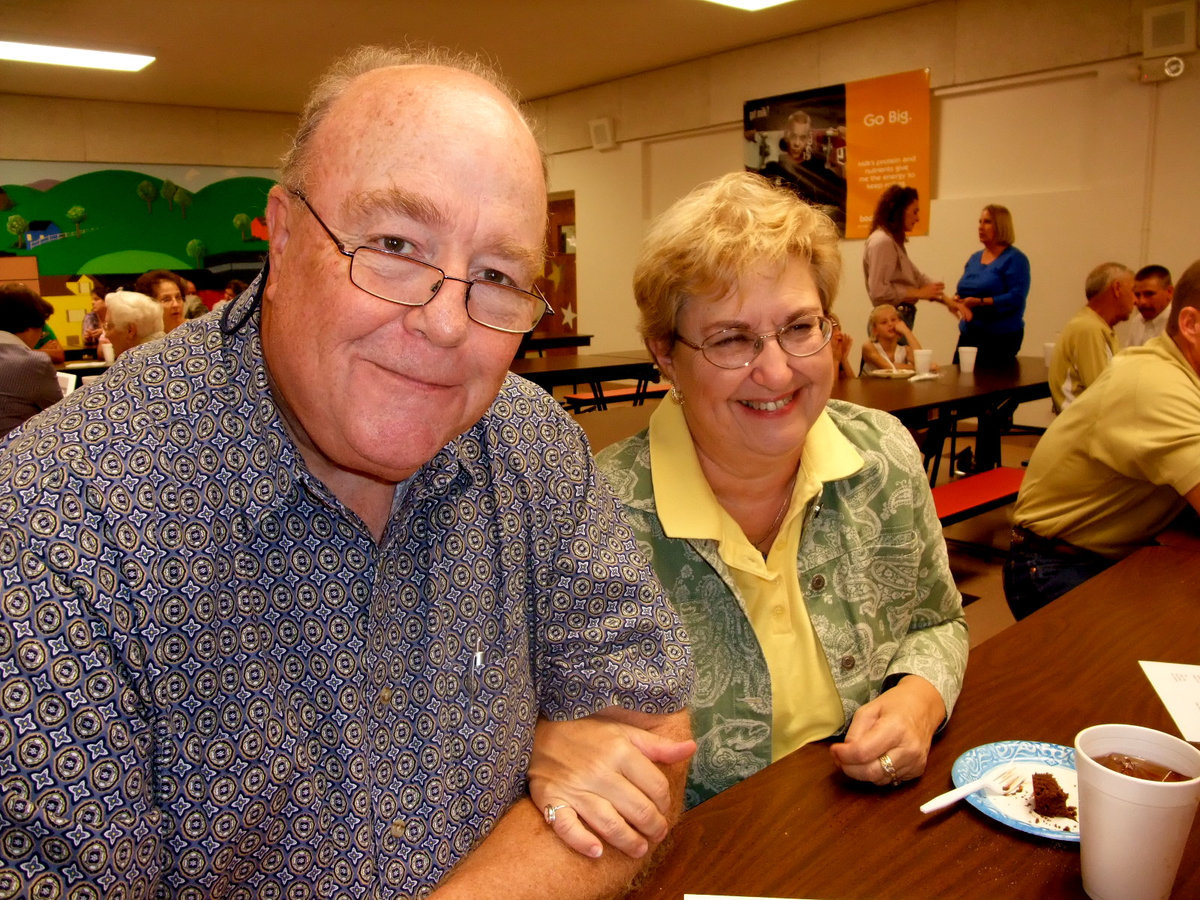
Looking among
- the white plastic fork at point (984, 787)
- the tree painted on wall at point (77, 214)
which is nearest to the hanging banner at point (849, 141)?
the white plastic fork at point (984, 787)

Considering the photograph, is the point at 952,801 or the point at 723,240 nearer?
the point at 952,801

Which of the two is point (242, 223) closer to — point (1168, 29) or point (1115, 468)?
point (1168, 29)

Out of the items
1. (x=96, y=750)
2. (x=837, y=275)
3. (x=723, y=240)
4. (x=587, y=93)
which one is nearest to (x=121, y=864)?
(x=96, y=750)

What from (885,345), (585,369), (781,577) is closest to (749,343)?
(781,577)

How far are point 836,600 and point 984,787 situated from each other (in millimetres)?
454

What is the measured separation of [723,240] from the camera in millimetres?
1452

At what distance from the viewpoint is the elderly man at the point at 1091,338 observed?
4754 mm

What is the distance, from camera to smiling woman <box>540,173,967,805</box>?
4.79 ft

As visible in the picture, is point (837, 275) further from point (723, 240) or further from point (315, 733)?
point (315, 733)

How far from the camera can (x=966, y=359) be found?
5.49 meters

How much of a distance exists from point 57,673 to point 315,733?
10.2 inches

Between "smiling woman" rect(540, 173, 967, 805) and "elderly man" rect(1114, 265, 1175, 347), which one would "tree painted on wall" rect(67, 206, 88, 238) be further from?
"smiling woman" rect(540, 173, 967, 805)

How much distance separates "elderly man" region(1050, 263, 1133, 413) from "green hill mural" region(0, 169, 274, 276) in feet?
29.8

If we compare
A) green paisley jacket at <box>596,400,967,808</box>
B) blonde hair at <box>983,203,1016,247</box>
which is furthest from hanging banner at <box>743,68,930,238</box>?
green paisley jacket at <box>596,400,967,808</box>
